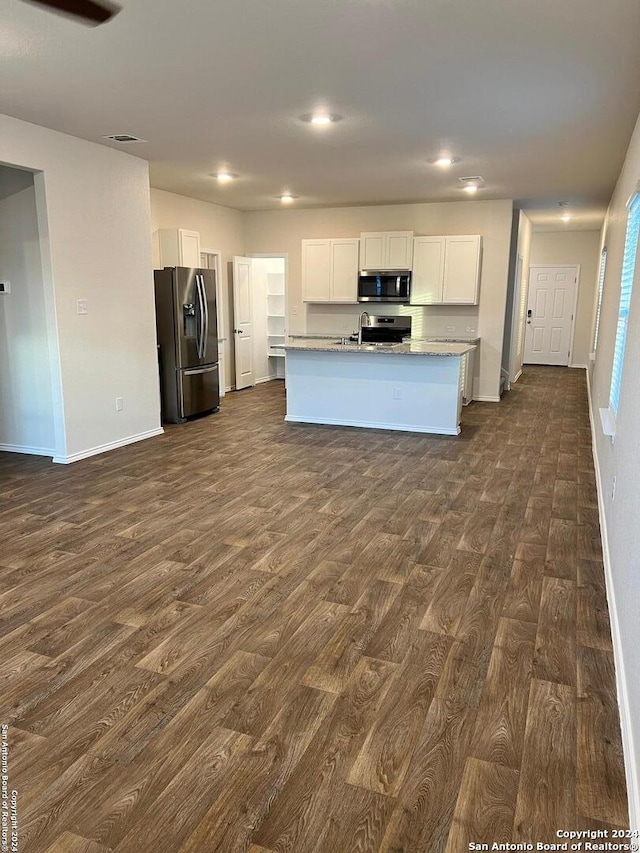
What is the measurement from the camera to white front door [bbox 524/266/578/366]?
12.3 meters

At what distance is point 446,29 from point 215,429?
15.3 ft

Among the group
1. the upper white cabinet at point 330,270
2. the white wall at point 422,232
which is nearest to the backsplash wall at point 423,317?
the white wall at point 422,232

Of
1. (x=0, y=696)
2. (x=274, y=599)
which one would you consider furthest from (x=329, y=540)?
(x=0, y=696)

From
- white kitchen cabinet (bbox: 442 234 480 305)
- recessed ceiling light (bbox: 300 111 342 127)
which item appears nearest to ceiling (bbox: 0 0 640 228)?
recessed ceiling light (bbox: 300 111 342 127)

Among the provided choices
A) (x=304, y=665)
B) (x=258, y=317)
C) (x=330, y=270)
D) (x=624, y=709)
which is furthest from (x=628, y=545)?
(x=258, y=317)

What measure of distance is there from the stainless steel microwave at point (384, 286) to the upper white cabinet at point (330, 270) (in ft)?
0.46

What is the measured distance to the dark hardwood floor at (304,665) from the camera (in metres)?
1.73

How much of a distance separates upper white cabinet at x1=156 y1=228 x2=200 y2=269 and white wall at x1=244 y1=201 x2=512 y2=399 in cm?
215

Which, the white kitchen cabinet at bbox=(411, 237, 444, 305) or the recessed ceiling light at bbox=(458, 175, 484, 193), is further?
the white kitchen cabinet at bbox=(411, 237, 444, 305)

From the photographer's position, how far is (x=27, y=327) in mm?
5234

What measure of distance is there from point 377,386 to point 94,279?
313 cm

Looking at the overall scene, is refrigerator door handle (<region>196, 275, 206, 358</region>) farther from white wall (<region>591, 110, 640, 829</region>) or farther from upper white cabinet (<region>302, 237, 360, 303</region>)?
white wall (<region>591, 110, 640, 829</region>)

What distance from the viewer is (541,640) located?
262cm

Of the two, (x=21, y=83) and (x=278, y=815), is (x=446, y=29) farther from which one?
(x=278, y=815)
